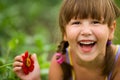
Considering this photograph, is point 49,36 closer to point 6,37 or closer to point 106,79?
point 6,37

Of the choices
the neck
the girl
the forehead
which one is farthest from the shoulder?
the forehead

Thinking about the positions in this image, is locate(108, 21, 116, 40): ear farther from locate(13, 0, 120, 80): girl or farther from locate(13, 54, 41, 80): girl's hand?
locate(13, 54, 41, 80): girl's hand

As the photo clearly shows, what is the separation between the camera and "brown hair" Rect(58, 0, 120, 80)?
3.32 meters

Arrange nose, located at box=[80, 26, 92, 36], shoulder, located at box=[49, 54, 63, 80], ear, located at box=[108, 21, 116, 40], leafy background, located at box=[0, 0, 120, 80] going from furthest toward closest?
leafy background, located at box=[0, 0, 120, 80] → shoulder, located at box=[49, 54, 63, 80] → ear, located at box=[108, 21, 116, 40] → nose, located at box=[80, 26, 92, 36]

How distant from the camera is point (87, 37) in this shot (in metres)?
3.26

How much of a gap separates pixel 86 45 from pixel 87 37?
0.20 feet

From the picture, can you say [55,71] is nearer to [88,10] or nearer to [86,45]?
[86,45]

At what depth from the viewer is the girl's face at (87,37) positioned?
328cm

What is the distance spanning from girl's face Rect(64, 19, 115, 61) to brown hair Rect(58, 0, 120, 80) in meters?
0.03

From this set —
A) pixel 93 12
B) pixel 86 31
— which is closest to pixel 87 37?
pixel 86 31

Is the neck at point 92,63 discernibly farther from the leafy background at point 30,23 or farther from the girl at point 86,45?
the leafy background at point 30,23

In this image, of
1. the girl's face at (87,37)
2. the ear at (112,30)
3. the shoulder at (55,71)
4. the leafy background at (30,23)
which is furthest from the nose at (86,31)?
the leafy background at (30,23)

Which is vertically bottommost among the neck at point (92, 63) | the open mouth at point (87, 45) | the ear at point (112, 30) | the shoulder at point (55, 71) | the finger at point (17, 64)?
the shoulder at point (55, 71)

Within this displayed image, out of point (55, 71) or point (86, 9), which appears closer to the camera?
point (86, 9)
